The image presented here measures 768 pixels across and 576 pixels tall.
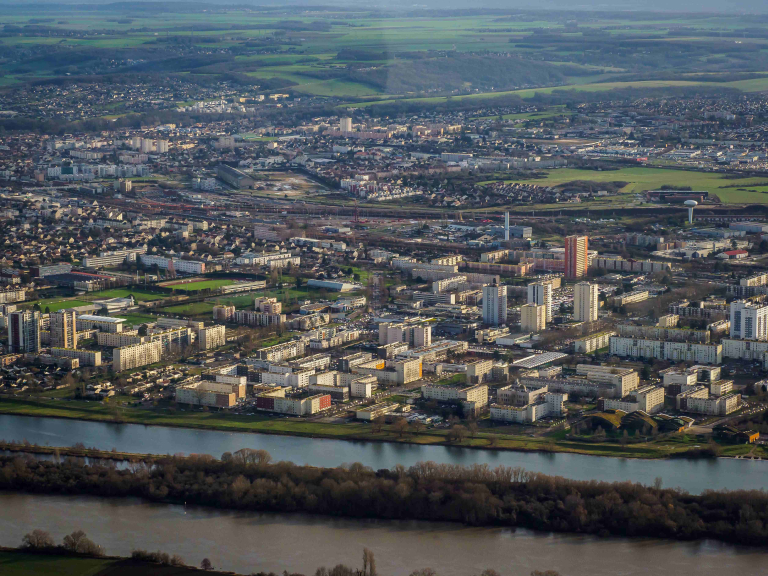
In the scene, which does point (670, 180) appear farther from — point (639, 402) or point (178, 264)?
point (639, 402)

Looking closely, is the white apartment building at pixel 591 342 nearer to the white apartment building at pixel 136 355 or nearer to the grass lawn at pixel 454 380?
the grass lawn at pixel 454 380

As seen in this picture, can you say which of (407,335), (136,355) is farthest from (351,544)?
(407,335)

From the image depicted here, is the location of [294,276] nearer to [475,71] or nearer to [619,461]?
[619,461]

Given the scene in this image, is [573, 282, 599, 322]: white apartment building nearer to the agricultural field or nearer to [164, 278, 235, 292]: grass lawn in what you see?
[164, 278, 235, 292]: grass lawn

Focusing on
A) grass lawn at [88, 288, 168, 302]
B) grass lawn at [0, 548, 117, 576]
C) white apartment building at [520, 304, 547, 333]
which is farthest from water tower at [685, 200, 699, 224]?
grass lawn at [0, 548, 117, 576]

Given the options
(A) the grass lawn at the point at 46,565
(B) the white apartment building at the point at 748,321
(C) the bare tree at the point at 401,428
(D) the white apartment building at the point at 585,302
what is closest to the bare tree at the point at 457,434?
(C) the bare tree at the point at 401,428

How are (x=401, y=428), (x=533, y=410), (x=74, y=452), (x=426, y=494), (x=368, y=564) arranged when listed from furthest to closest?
(x=533, y=410)
(x=401, y=428)
(x=74, y=452)
(x=426, y=494)
(x=368, y=564)

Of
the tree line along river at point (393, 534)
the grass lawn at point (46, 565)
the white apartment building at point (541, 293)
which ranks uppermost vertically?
the white apartment building at point (541, 293)
